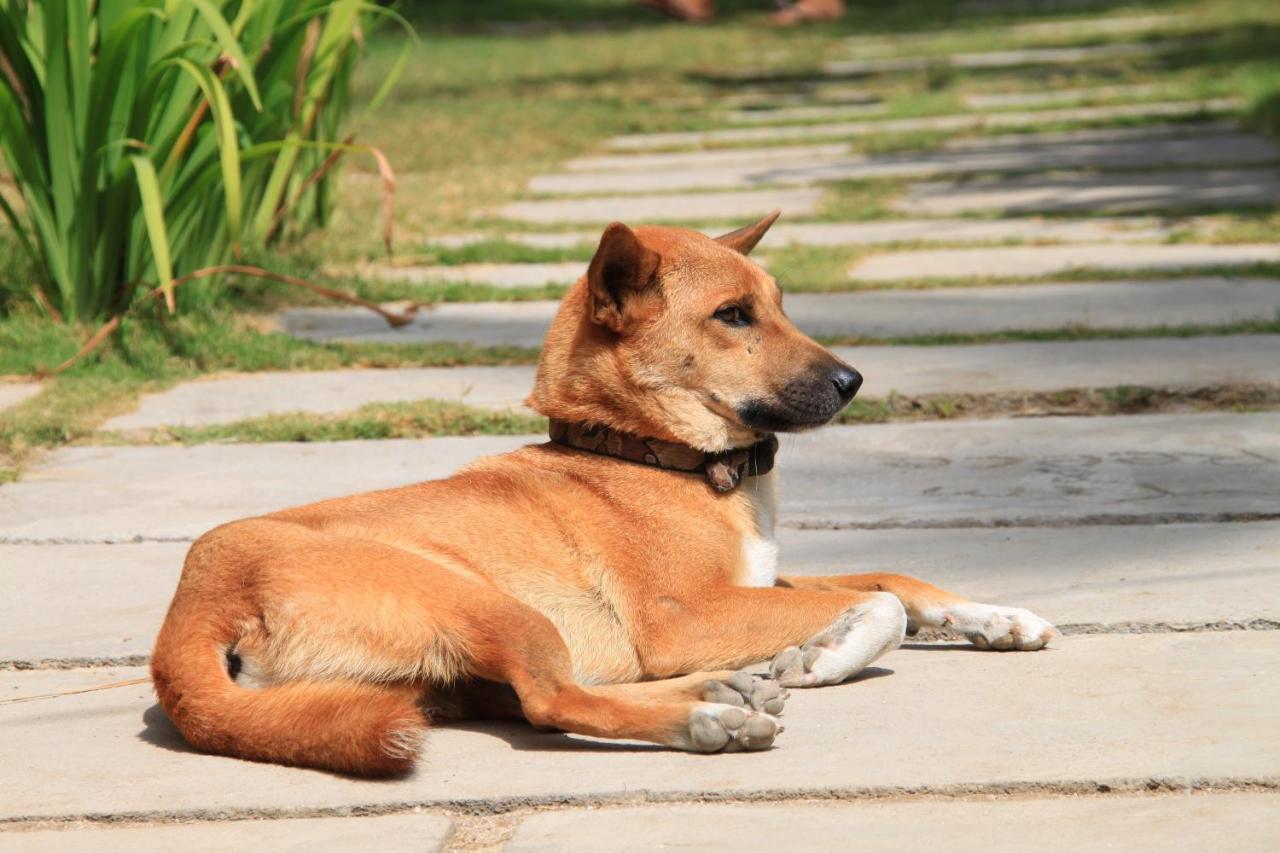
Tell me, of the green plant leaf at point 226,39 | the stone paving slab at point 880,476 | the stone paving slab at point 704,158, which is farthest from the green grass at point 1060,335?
the stone paving slab at point 704,158

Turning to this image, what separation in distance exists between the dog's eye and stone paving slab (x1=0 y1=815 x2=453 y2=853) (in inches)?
63.2

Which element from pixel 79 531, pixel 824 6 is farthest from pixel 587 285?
pixel 79 531

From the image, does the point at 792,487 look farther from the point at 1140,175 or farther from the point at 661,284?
the point at 1140,175

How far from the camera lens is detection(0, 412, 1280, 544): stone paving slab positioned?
4652 mm

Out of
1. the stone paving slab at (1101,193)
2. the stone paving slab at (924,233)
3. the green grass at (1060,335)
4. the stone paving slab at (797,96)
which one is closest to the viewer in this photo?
the green grass at (1060,335)

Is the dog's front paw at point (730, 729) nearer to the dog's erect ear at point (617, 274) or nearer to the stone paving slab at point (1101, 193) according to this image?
the dog's erect ear at point (617, 274)

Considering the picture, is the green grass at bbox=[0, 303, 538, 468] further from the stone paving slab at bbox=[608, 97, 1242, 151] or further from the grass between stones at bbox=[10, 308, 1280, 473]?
the stone paving slab at bbox=[608, 97, 1242, 151]

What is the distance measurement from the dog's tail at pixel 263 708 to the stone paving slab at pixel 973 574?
583mm

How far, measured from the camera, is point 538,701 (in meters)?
3.21

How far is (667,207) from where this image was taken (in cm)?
987

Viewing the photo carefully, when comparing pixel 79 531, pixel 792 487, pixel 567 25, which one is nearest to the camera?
pixel 79 531

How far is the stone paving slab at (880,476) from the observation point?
15.3 ft

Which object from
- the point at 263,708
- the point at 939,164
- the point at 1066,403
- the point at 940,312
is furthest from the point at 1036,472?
the point at 939,164

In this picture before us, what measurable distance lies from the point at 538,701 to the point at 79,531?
2026 millimetres
